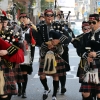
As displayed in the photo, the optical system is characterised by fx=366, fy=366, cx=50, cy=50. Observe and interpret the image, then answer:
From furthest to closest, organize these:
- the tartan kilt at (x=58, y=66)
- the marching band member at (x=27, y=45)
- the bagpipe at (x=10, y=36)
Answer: the marching band member at (x=27, y=45)
the tartan kilt at (x=58, y=66)
the bagpipe at (x=10, y=36)

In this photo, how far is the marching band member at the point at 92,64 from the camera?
569cm

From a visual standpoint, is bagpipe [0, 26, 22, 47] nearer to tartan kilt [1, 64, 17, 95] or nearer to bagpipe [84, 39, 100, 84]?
tartan kilt [1, 64, 17, 95]

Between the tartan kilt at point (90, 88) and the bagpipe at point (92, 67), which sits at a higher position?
the bagpipe at point (92, 67)

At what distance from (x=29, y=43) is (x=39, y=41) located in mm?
587

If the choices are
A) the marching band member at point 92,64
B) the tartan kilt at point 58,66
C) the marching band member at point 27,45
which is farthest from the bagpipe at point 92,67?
the marching band member at point 27,45

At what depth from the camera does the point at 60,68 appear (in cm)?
752

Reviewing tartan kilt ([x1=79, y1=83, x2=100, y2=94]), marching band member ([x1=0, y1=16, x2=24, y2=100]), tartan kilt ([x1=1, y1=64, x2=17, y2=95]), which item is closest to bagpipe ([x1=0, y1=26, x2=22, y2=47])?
marching band member ([x1=0, y1=16, x2=24, y2=100])

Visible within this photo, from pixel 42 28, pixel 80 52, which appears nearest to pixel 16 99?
pixel 42 28

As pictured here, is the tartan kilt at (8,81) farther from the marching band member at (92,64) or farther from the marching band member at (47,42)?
the marching band member at (47,42)

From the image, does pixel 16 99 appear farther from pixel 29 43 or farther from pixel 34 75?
pixel 34 75

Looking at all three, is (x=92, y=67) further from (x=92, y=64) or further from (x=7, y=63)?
(x=7, y=63)

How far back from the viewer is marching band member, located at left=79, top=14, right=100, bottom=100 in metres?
5.69

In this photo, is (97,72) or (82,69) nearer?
(97,72)

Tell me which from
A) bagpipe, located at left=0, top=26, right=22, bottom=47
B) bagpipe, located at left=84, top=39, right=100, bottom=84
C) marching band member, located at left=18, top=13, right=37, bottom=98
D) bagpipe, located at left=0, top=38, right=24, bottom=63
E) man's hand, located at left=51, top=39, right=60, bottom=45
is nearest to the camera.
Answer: bagpipe, located at left=0, top=38, right=24, bottom=63
